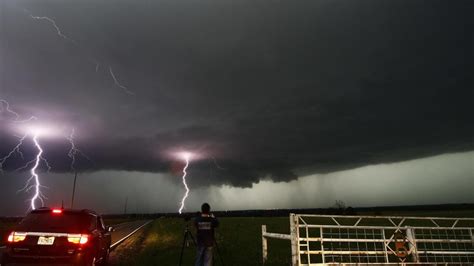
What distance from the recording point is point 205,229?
407 inches

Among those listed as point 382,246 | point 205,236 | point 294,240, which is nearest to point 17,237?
point 205,236

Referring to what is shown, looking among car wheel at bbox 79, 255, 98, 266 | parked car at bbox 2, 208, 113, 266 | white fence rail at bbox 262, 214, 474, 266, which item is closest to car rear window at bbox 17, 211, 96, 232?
parked car at bbox 2, 208, 113, 266

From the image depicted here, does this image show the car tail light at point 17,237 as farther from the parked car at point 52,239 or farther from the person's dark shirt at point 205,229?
the person's dark shirt at point 205,229

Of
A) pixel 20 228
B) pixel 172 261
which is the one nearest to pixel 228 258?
pixel 172 261

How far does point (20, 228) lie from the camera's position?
9.98 meters

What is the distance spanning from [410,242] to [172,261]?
875cm

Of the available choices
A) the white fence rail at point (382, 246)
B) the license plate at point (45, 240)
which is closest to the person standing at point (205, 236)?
the white fence rail at point (382, 246)

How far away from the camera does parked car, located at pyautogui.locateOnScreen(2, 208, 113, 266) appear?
32.1 feet

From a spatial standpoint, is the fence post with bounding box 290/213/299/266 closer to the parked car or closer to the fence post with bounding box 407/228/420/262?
the fence post with bounding box 407/228/420/262

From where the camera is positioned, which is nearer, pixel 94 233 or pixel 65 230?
pixel 65 230

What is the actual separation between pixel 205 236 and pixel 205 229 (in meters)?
0.19

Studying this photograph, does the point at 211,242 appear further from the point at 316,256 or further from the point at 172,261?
the point at 316,256

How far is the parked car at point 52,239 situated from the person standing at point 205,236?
308 cm

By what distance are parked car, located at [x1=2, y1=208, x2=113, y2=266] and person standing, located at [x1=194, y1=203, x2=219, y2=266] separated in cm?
308
